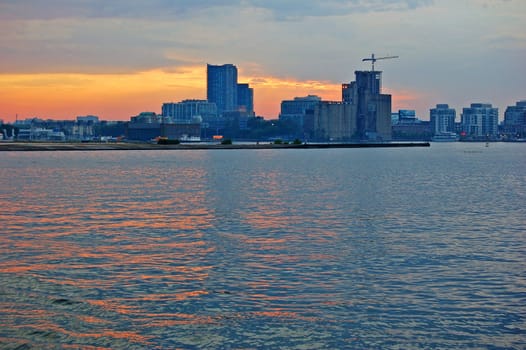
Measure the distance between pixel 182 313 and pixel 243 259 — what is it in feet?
28.7

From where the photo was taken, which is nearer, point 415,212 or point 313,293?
point 313,293

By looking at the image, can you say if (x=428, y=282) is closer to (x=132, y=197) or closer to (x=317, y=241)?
(x=317, y=241)

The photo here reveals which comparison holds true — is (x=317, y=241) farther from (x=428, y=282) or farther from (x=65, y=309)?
(x=65, y=309)

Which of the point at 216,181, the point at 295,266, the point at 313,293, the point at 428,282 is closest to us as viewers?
the point at 313,293

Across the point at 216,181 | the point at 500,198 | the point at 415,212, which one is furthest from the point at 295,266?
the point at 216,181

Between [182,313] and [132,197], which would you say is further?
[132,197]

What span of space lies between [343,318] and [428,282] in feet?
19.3

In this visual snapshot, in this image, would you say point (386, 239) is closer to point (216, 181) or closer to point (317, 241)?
point (317, 241)

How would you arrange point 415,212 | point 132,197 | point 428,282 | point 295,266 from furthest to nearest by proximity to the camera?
point 132,197, point 415,212, point 295,266, point 428,282

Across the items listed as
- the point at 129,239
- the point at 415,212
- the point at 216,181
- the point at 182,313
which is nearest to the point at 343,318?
the point at 182,313

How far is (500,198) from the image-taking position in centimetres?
6288

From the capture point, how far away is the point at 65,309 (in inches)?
841

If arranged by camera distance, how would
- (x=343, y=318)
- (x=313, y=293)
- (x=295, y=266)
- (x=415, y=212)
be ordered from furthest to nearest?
1. (x=415, y=212)
2. (x=295, y=266)
3. (x=313, y=293)
4. (x=343, y=318)

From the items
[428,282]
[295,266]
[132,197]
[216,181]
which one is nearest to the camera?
[428,282]
